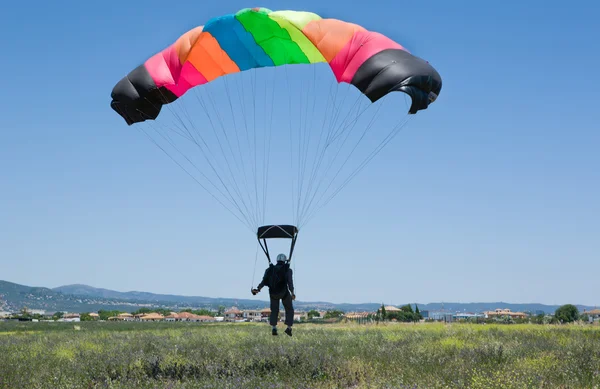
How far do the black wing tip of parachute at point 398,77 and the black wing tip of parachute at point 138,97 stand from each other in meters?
4.64

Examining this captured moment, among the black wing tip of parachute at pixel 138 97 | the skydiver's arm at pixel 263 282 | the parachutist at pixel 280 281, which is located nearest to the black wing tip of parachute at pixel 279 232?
the parachutist at pixel 280 281

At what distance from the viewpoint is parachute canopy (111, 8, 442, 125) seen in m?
11.8

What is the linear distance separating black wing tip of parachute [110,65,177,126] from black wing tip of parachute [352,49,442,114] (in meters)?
4.64

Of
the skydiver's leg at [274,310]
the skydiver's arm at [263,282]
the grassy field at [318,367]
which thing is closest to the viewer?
the grassy field at [318,367]

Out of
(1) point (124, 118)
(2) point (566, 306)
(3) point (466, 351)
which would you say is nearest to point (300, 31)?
(1) point (124, 118)

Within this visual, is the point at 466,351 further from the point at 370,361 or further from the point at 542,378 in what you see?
the point at 542,378

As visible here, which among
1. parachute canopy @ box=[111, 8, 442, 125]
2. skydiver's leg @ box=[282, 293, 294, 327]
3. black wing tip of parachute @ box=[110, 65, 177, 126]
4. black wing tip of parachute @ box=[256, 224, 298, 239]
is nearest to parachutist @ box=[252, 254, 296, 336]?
skydiver's leg @ box=[282, 293, 294, 327]

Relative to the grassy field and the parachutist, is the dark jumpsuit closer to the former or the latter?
the parachutist

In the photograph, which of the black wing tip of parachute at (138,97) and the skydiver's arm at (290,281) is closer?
the skydiver's arm at (290,281)

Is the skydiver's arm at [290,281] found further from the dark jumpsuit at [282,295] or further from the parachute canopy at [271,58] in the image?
the parachute canopy at [271,58]

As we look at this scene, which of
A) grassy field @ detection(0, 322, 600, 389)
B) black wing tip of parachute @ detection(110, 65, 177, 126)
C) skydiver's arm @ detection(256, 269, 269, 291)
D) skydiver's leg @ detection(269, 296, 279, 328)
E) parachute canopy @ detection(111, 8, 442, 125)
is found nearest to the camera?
grassy field @ detection(0, 322, 600, 389)

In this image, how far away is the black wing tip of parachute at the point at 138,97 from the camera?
14109 mm

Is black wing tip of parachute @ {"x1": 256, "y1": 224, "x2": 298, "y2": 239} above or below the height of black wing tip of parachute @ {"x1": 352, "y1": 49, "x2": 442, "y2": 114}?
below

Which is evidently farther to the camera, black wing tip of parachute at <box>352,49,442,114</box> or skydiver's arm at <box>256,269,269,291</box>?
skydiver's arm at <box>256,269,269,291</box>
